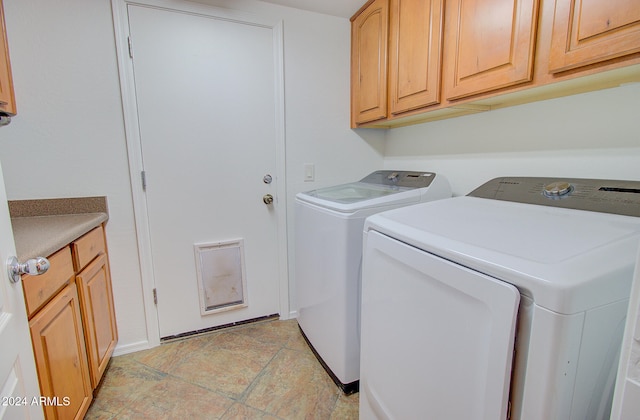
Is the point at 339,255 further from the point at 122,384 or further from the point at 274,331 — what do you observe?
the point at 122,384

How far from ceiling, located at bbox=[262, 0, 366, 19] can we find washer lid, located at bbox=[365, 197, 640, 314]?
4.97 ft

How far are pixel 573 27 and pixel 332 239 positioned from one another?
1147mm

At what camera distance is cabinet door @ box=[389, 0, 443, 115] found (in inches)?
54.0

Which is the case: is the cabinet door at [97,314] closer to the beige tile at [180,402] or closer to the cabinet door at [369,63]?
the beige tile at [180,402]

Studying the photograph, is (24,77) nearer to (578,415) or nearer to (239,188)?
(239,188)

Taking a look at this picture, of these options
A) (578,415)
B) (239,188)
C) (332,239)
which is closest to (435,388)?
(578,415)

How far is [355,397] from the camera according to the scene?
1.49 m

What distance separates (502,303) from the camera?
593mm

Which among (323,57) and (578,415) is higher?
(323,57)

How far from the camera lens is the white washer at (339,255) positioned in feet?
4.53

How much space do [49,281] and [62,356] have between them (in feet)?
0.97

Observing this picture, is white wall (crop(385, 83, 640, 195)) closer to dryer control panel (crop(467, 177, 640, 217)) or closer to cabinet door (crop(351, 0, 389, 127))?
dryer control panel (crop(467, 177, 640, 217))

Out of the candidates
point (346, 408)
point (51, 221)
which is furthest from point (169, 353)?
point (346, 408)

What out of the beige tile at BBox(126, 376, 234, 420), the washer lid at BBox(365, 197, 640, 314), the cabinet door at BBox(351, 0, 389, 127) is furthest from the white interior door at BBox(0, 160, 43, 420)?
the cabinet door at BBox(351, 0, 389, 127)
